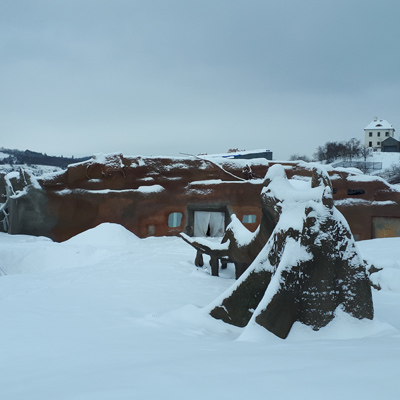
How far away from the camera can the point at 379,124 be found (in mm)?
68875

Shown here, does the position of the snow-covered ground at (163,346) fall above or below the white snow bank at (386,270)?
above

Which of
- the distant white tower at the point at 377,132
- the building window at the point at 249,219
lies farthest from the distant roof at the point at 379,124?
the building window at the point at 249,219

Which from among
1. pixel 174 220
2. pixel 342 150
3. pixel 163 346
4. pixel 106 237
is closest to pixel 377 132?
pixel 342 150

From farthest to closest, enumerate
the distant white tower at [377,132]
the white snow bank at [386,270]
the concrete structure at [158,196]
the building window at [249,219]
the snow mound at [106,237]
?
the distant white tower at [377,132], the building window at [249,219], the concrete structure at [158,196], the snow mound at [106,237], the white snow bank at [386,270]

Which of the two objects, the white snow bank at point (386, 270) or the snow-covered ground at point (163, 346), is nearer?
the snow-covered ground at point (163, 346)

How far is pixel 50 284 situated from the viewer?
23.7 ft

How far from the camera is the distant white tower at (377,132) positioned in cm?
6788

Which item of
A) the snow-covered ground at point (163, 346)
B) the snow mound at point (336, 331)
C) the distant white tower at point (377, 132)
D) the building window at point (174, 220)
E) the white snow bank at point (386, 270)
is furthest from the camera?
the distant white tower at point (377, 132)

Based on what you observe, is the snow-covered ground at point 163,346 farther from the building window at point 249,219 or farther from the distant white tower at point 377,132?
the distant white tower at point 377,132

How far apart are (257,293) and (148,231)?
493 inches

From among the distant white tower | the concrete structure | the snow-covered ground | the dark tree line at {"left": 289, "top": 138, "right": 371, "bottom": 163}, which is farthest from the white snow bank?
the distant white tower

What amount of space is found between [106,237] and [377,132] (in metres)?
64.9

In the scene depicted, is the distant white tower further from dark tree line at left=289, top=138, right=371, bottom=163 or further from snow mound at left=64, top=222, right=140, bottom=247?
snow mound at left=64, top=222, right=140, bottom=247

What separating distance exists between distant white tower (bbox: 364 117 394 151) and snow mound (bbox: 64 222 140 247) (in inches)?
2452
